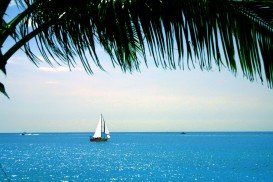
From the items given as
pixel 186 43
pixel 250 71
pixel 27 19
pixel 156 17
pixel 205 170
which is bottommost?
pixel 205 170

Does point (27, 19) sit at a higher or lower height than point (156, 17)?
higher

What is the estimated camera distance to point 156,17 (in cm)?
196

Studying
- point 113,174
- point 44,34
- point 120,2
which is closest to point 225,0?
point 120,2

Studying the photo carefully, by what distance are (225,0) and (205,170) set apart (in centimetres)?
6485

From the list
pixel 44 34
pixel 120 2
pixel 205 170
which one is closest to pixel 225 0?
pixel 120 2

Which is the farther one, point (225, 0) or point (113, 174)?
point (113, 174)

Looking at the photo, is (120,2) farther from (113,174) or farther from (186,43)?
(113,174)

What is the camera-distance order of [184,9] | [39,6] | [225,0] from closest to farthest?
[225,0]
[184,9]
[39,6]

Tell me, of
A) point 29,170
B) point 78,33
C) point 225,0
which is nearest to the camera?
point 225,0

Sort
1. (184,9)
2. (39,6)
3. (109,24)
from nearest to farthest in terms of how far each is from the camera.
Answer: (184,9) → (109,24) → (39,6)

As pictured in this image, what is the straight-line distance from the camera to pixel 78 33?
7.38 ft

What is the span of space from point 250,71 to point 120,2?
71 cm

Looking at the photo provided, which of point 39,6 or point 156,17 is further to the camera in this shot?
point 39,6

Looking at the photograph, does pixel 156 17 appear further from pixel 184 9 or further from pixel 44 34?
pixel 44 34
